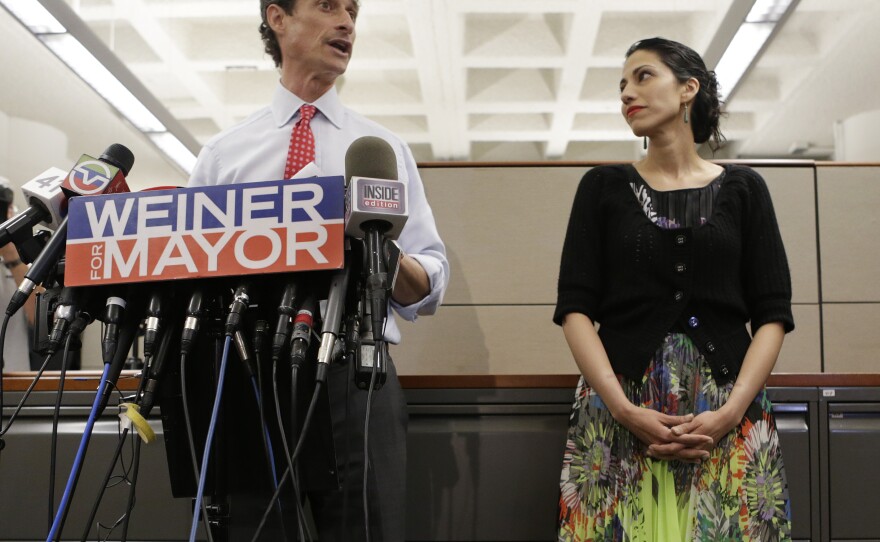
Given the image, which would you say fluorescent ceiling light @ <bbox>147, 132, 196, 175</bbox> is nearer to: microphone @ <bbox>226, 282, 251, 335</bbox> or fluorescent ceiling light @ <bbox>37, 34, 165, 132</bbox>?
fluorescent ceiling light @ <bbox>37, 34, 165, 132</bbox>

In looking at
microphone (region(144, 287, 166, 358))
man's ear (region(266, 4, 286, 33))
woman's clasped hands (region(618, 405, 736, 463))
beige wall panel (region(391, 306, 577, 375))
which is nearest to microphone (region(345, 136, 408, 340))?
microphone (region(144, 287, 166, 358))

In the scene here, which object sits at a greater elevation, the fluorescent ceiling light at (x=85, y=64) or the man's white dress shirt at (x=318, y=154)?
the fluorescent ceiling light at (x=85, y=64)

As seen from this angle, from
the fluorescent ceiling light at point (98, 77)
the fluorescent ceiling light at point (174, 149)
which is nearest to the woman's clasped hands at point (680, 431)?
the fluorescent ceiling light at point (98, 77)

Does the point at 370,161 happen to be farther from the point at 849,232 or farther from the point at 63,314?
the point at 849,232

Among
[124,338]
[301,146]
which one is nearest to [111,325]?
[124,338]

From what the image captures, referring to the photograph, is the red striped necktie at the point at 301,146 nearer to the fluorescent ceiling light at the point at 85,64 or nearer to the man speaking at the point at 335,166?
the man speaking at the point at 335,166

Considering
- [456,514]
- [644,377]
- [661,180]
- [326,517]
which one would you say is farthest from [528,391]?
[326,517]

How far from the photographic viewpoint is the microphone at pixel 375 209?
0.90 m

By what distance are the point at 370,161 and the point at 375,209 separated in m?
0.07

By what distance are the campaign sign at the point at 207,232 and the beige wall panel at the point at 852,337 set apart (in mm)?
1933

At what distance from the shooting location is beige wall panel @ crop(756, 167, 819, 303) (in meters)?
2.40

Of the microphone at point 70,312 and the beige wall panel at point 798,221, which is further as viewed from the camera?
the beige wall panel at point 798,221

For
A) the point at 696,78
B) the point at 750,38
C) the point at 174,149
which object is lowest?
the point at 696,78

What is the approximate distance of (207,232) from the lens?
0.98 m
